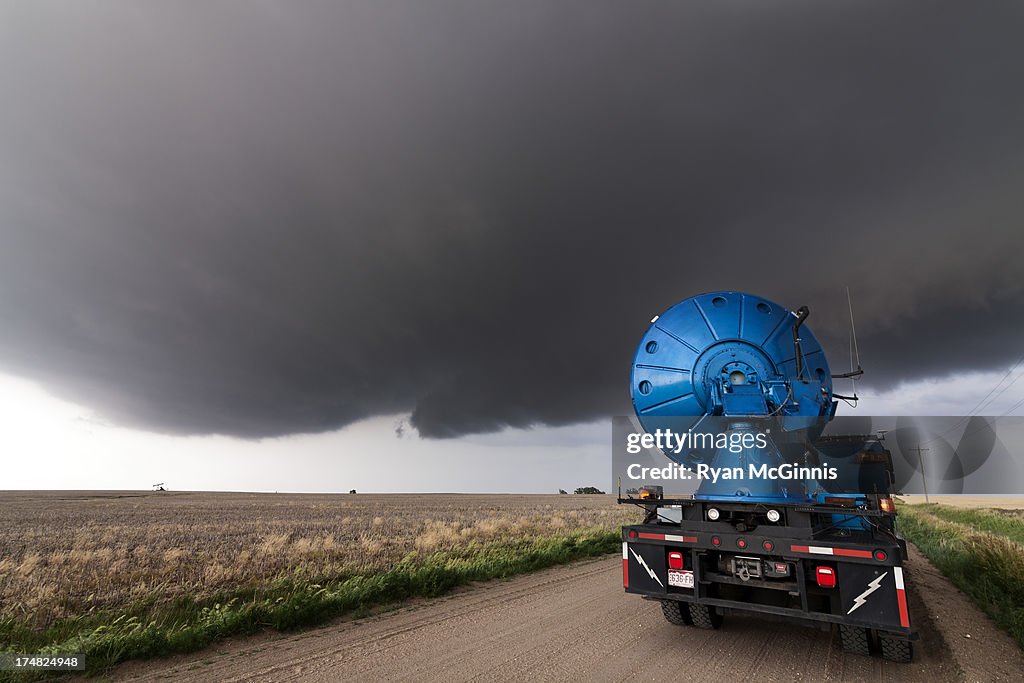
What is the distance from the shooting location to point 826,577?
5.09m

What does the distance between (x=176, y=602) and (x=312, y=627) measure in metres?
2.47

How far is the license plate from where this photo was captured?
19.2 feet

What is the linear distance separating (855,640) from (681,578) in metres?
1.77

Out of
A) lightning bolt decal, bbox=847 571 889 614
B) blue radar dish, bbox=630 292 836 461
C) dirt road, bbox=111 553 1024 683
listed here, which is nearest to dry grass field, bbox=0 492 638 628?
dirt road, bbox=111 553 1024 683

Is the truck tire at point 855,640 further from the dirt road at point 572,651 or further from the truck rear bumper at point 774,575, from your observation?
the truck rear bumper at point 774,575

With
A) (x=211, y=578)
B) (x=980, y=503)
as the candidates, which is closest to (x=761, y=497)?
(x=211, y=578)

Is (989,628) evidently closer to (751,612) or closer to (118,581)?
(751,612)

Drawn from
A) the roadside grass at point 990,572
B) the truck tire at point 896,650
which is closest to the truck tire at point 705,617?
the truck tire at point 896,650

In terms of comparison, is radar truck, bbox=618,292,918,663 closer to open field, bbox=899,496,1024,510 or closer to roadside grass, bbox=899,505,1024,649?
roadside grass, bbox=899,505,1024,649

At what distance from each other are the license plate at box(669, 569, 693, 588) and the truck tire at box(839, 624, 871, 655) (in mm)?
Result: 1537

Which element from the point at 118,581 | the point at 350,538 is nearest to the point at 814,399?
the point at 118,581

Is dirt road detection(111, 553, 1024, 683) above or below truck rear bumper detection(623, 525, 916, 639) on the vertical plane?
below

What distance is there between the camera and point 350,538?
1742 cm

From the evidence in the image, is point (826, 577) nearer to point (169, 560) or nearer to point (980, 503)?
point (169, 560)
